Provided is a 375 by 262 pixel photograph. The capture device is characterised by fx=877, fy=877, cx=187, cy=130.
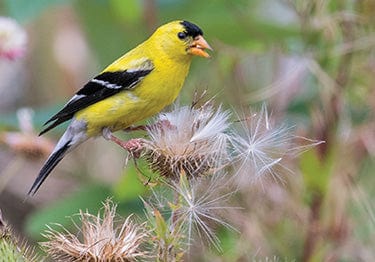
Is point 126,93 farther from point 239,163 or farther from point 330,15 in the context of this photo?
point 239,163

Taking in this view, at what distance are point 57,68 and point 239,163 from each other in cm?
244

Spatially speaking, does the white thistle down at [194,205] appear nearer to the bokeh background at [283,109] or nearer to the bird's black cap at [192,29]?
the bokeh background at [283,109]

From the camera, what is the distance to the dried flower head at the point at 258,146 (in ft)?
4.99

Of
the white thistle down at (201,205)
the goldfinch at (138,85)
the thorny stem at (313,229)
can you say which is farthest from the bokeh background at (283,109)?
the white thistle down at (201,205)

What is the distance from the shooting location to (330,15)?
2.26 metres

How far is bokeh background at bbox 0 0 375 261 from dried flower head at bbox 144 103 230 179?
0.52m

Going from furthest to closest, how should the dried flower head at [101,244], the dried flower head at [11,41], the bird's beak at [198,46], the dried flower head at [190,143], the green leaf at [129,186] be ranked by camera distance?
the green leaf at [129,186]
the bird's beak at [198,46]
the dried flower head at [11,41]
the dried flower head at [190,143]
the dried flower head at [101,244]

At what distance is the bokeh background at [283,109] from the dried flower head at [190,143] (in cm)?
52

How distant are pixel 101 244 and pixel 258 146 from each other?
39cm

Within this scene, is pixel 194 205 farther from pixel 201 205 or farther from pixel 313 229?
pixel 313 229

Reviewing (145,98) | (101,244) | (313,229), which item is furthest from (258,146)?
(313,229)

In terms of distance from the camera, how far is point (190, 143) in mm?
1495

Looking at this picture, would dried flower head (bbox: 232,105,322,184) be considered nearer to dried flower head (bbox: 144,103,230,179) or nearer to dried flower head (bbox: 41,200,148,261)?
dried flower head (bbox: 144,103,230,179)

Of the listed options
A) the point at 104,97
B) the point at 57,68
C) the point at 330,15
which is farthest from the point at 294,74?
the point at 57,68
